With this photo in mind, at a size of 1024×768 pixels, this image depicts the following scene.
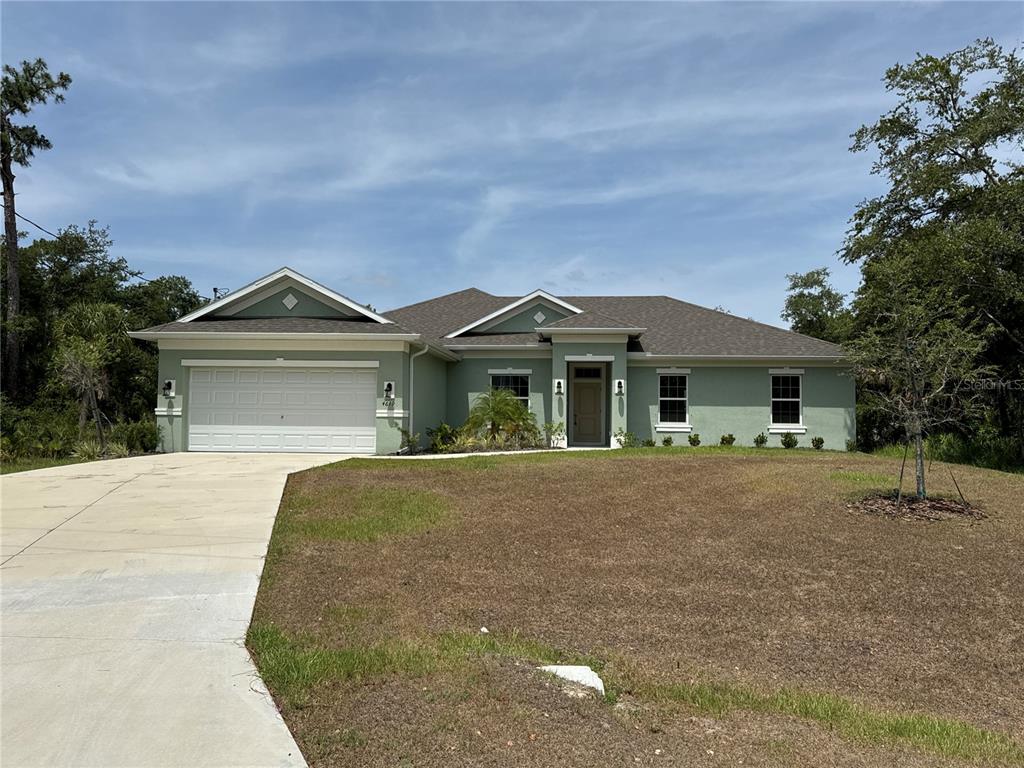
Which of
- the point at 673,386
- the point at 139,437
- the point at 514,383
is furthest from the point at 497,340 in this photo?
the point at 139,437

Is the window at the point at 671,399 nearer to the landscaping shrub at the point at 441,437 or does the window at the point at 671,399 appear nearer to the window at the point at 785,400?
the window at the point at 785,400

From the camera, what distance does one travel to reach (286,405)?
1789 cm

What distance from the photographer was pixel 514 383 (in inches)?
846

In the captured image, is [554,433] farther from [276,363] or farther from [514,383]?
[276,363]

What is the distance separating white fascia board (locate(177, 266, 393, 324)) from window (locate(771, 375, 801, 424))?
38.6 ft

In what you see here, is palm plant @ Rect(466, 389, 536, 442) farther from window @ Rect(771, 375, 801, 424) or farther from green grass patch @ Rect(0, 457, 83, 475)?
green grass patch @ Rect(0, 457, 83, 475)

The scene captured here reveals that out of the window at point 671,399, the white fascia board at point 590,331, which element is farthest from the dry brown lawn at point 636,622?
the window at point 671,399

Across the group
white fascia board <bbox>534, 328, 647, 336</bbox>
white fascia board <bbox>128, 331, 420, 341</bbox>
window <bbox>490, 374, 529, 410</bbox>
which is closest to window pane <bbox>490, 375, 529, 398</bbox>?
window <bbox>490, 374, 529, 410</bbox>

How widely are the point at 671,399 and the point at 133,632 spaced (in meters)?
17.9

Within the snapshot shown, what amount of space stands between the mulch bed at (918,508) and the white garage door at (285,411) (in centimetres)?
1166

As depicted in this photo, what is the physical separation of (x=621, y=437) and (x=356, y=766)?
17.2 metres

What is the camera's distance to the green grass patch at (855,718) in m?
3.94

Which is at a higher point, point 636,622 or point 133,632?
point 133,632

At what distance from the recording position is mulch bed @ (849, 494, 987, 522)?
912 cm
